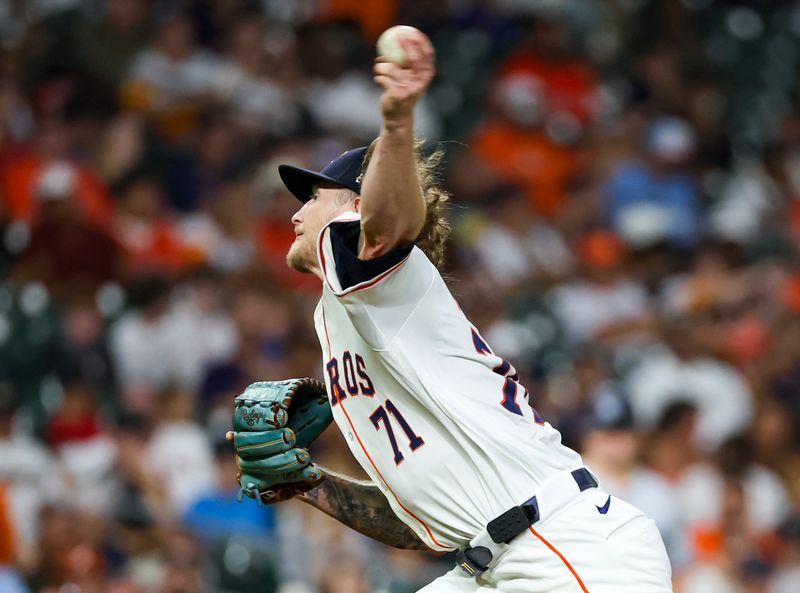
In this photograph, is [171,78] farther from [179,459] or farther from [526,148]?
[179,459]

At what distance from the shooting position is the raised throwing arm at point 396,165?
2.96m

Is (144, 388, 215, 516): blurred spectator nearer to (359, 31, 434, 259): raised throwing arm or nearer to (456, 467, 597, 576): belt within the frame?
(456, 467, 597, 576): belt

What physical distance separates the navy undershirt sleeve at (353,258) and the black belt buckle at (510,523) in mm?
707

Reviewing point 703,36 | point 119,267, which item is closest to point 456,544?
point 119,267

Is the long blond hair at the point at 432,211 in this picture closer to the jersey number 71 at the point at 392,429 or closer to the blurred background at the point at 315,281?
the jersey number 71 at the point at 392,429

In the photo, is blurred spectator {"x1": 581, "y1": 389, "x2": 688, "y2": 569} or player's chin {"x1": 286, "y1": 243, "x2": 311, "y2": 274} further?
blurred spectator {"x1": 581, "y1": 389, "x2": 688, "y2": 569}

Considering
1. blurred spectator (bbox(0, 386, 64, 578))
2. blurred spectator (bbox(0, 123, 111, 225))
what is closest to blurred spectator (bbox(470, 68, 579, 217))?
blurred spectator (bbox(0, 123, 111, 225))

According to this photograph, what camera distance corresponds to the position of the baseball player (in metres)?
3.30

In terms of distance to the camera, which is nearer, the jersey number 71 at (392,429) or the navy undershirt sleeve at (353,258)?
the navy undershirt sleeve at (353,258)

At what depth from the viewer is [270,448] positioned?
3.62 metres

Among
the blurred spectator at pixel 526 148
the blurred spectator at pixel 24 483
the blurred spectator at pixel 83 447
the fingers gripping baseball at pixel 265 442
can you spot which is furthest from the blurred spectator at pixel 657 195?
the fingers gripping baseball at pixel 265 442

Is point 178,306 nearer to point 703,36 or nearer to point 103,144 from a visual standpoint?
point 103,144

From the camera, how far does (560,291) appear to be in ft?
30.0

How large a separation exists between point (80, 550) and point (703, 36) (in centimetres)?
821
